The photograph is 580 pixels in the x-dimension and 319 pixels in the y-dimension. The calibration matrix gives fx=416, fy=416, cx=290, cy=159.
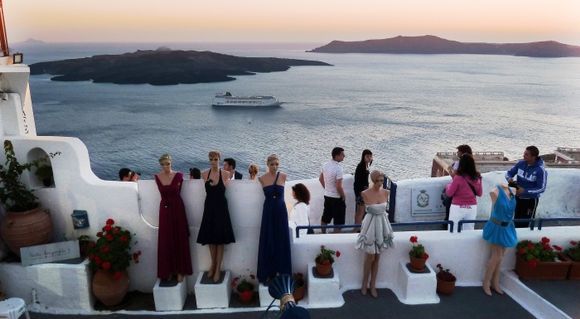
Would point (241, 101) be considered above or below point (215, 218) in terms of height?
below

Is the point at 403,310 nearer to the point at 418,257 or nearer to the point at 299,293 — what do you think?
the point at 418,257

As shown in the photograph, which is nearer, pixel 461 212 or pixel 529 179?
pixel 461 212

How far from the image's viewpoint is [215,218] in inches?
197

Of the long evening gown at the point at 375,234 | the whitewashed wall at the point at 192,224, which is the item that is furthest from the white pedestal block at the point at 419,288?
the long evening gown at the point at 375,234

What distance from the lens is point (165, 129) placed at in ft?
254

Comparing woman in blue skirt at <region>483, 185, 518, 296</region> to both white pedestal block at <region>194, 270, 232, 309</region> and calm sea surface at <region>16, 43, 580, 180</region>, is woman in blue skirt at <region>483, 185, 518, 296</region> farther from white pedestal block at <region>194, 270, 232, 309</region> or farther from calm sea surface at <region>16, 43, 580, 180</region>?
calm sea surface at <region>16, 43, 580, 180</region>

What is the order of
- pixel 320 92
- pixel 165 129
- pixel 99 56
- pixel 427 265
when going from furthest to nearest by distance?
pixel 99 56 → pixel 320 92 → pixel 165 129 → pixel 427 265

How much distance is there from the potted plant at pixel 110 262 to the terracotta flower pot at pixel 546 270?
5058 mm

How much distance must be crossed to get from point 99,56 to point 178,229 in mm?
165196

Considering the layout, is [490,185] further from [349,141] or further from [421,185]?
[349,141]

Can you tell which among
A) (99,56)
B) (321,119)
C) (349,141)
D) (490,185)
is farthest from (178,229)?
(99,56)

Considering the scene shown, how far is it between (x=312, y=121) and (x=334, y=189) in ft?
261

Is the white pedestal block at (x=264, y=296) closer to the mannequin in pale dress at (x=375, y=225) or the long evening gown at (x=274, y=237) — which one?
the long evening gown at (x=274, y=237)

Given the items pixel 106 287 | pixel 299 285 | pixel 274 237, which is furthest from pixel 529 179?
pixel 106 287
